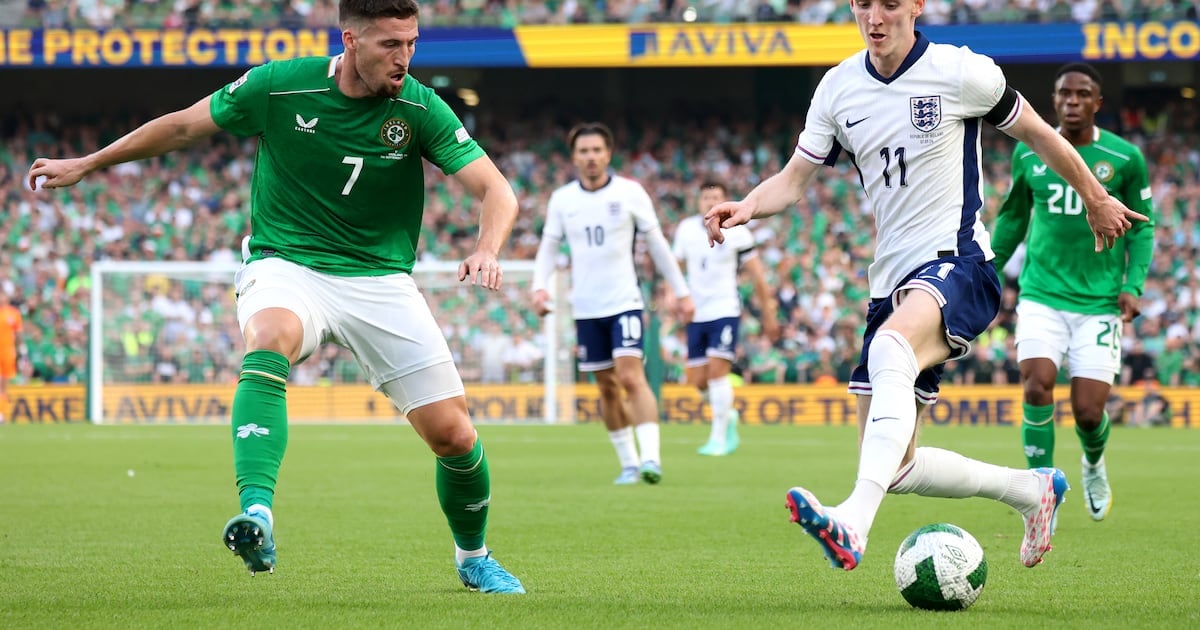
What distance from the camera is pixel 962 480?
6180mm

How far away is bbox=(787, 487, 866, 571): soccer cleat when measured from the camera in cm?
496

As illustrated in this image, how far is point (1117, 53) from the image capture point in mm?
28188

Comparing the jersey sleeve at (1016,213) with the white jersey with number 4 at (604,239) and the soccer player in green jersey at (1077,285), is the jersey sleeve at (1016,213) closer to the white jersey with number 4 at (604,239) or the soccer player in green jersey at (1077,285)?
the soccer player in green jersey at (1077,285)

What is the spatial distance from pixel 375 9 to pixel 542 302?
22.7 feet

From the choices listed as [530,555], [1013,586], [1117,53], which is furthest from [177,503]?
[1117,53]

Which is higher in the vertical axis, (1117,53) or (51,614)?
(1117,53)

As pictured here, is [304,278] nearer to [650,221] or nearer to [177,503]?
[177,503]

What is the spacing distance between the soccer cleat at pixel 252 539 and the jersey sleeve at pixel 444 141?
1.69 metres

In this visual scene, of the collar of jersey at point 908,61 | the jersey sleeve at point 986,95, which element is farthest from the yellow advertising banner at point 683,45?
the jersey sleeve at point 986,95

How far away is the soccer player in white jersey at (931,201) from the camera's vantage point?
19.8 feet

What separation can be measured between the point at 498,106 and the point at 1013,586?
28731mm

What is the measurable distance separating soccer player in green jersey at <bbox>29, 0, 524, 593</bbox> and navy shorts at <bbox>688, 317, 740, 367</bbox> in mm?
10503

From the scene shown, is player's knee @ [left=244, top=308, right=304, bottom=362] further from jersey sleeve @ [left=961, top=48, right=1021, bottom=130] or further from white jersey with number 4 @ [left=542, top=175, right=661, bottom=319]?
white jersey with number 4 @ [left=542, top=175, right=661, bottom=319]

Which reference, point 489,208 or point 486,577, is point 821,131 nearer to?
point 489,208
